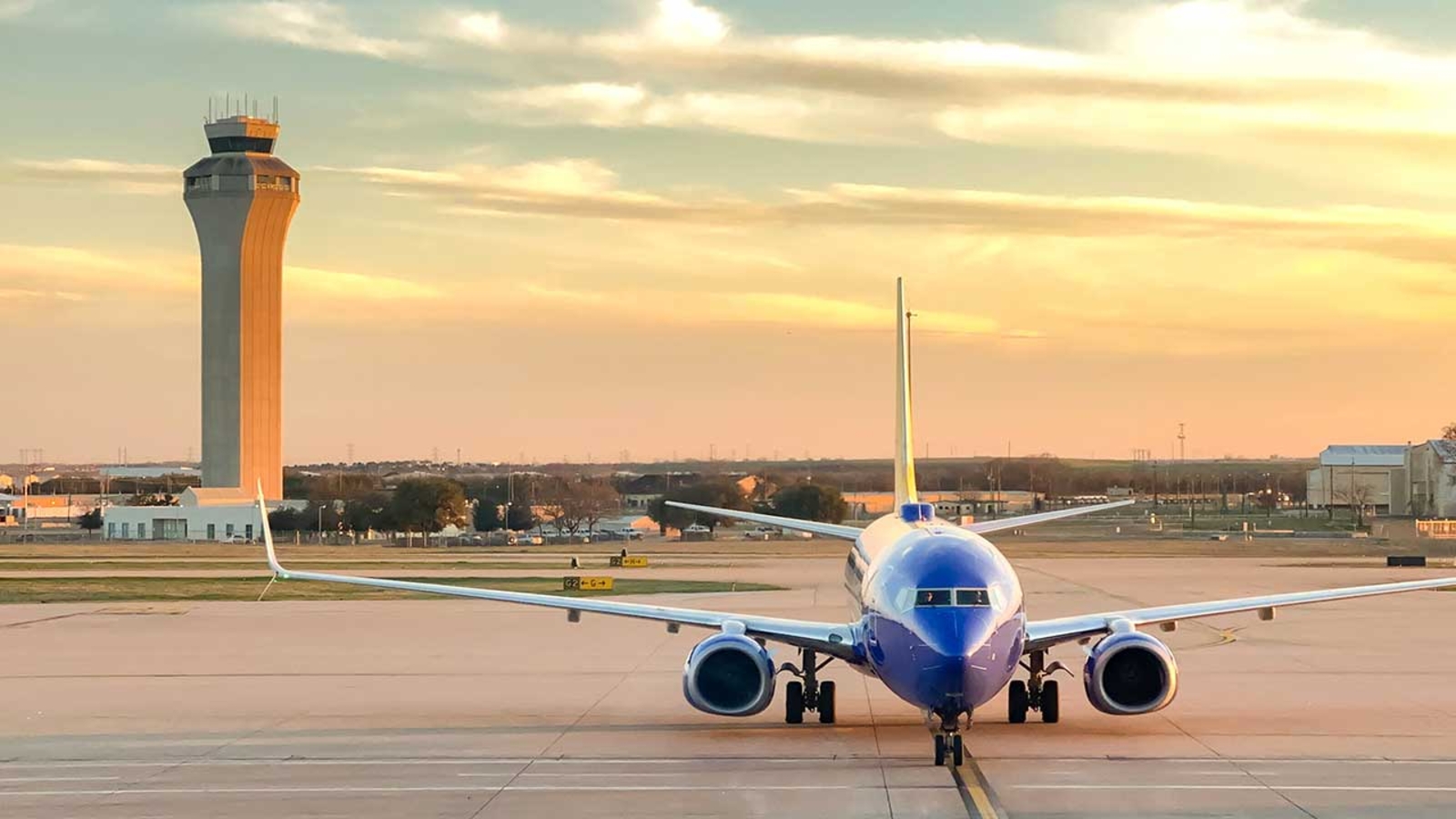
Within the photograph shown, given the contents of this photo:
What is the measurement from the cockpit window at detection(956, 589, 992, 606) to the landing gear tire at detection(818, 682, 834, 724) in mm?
5935

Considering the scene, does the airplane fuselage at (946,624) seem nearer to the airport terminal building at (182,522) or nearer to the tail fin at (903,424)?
the tail fin at (903,424)

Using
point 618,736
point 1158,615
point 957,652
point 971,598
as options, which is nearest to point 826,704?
point 618,736

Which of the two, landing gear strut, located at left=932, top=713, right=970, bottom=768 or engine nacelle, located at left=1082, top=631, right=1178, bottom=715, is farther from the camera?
engine nacelle, located at left=1082, top=631, right=1178, bottom=715

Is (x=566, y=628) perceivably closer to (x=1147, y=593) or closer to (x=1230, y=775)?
(x=1147, y=593)

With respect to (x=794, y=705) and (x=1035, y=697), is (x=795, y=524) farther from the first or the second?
(x=1035, y=697)

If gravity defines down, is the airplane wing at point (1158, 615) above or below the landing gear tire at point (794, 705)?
above

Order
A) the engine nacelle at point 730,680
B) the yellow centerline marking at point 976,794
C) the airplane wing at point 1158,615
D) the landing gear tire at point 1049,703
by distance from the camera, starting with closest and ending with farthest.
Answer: the yellow centerline marking at point 976,794 < the engine nacelle at point 730,680 < the airplane wing at point 1158,615 < the landing gear tire at point 1049,703

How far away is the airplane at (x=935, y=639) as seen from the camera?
80.8 feet

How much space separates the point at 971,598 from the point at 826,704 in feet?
20.0

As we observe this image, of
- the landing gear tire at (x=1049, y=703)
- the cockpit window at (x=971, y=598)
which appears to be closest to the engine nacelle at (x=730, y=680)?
the cockpit window at (x=971, y=598)

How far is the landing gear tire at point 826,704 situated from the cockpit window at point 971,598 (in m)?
5.94

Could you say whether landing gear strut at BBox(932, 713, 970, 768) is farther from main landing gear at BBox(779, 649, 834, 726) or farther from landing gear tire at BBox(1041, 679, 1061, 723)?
landing gear tire at BBox(1041, 679, 1061, 723)

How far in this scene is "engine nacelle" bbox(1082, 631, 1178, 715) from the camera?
27.6 metres

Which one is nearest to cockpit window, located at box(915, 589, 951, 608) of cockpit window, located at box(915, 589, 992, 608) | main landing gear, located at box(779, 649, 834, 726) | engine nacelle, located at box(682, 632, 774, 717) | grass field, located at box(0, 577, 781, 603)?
cockpit window, located at box(915, 589, 992, 608)
